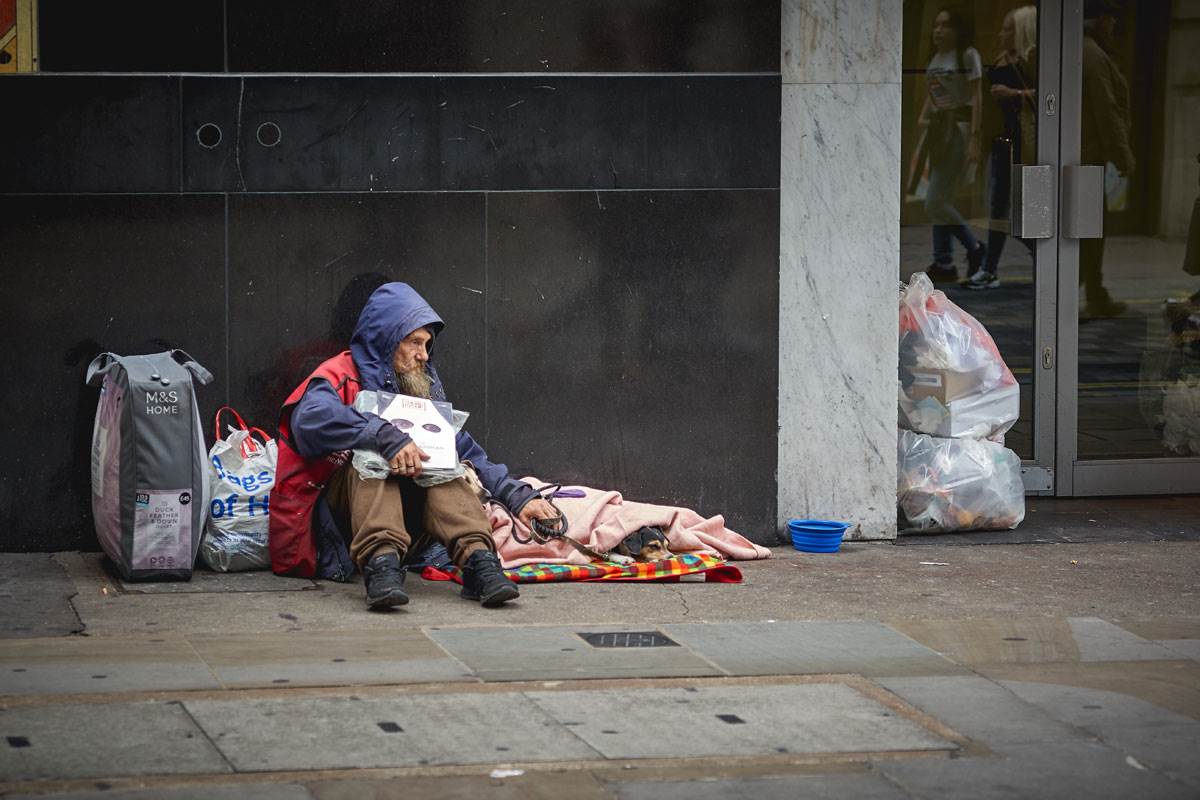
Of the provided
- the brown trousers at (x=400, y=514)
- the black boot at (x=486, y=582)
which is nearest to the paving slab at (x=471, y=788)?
the black boot at (x=486, y=582)

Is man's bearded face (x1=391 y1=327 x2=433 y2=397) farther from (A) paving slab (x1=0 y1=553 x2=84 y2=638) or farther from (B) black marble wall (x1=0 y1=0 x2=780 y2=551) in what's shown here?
(A) paving slab (x1=0 y1=553 x2=84 y2=638)

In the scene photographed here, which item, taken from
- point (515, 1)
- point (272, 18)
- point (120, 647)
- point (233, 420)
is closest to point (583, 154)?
point (515, 1)

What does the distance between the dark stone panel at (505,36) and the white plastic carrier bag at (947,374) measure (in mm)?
1429

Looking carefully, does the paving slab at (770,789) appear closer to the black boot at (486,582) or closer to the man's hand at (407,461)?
the black boot at (486,582)

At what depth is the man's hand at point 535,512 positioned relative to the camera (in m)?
6.93

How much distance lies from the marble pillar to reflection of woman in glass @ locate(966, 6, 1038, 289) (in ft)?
3.91

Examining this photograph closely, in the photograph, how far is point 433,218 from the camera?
24.2 feet

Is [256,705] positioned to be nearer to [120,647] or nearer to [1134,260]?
[120,647]

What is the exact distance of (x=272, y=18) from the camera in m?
7.21

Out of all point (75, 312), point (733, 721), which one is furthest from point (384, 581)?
point (75, 312)

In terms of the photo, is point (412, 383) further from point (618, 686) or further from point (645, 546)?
point (618, 686)

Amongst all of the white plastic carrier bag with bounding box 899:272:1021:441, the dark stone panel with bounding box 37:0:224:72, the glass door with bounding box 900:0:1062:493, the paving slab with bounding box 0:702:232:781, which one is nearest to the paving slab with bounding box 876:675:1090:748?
the paving slab with bounding box 0:702:232:781

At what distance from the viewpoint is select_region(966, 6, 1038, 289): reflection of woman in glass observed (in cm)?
866

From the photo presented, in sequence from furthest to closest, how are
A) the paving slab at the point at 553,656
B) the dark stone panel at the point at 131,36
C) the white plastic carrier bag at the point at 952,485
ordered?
the white plastic carrier bag at the point at 952,485 < the dark stone panel at the point at 131,36 < the paving slab at the point at 553,656
